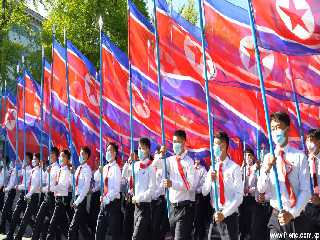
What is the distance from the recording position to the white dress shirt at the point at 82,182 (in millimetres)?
9039

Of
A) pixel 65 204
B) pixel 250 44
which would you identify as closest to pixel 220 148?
pixel 250 44

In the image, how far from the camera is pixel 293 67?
7.39 metres

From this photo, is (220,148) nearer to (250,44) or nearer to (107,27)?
(250,44)

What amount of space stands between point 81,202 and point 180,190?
2487 millimetres

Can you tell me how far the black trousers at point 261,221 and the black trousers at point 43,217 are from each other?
12.3 feet

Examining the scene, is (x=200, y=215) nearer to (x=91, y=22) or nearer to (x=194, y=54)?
(x=194, y=54)

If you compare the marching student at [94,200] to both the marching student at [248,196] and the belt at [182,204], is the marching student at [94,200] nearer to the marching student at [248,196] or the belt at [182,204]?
the marching student at [248,196]

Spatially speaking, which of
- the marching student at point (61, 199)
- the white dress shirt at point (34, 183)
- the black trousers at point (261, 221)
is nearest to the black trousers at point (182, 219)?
the black trousers at point (261, 221)

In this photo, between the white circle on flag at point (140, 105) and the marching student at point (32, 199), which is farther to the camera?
the marching student at point (32, 199)

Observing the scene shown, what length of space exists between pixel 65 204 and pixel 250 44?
14.9 feet

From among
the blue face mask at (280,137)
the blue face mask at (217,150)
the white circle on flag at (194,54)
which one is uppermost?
the white circle on flag at (194,54)

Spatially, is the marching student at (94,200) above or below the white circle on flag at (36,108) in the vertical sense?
below

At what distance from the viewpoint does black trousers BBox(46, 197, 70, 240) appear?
9.16 meters

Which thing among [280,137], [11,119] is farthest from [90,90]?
[280,137]
